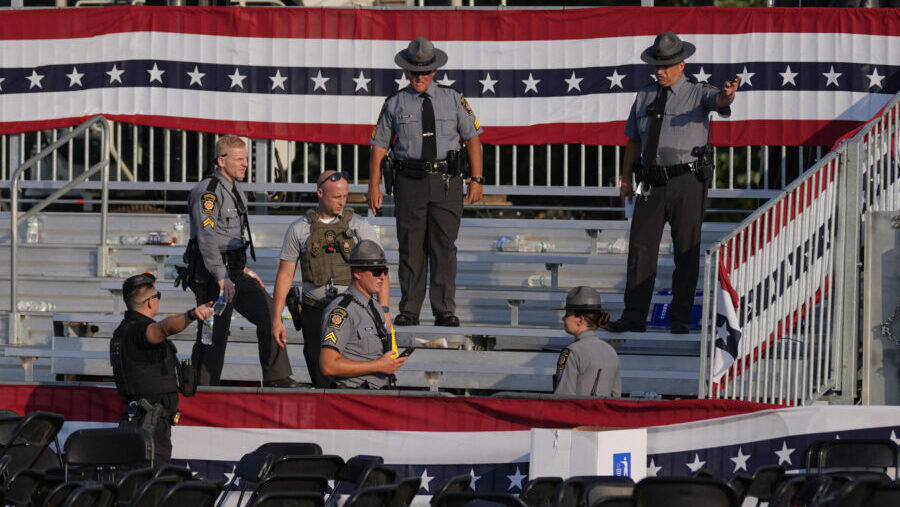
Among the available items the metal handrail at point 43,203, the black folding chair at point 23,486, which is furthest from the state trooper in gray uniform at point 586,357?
the metal handrail at point 43,203

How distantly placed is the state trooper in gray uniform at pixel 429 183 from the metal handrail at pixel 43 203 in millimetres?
3373

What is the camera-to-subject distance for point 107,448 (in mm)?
9016

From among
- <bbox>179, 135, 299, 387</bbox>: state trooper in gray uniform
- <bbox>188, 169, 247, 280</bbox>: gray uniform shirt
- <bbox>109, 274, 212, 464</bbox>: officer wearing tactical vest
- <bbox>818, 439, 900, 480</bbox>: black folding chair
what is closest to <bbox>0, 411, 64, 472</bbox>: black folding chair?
<bbox>109, 274, 212, 464</bbox>: officer wearing tactical vest

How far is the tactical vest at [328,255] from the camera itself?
10.4m

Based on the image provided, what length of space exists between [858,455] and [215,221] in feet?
14.4

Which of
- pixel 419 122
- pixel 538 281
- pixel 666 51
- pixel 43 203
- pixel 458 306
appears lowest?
pixel 458 306

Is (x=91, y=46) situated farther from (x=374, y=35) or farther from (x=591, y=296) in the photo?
(x=591, y=296)

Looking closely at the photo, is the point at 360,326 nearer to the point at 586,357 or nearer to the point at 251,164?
the point at 586,357

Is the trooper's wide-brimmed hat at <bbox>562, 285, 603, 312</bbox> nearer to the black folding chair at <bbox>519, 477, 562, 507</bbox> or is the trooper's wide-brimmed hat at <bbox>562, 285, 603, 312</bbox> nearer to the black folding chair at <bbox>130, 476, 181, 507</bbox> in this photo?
the black folding chair at <bbox>519, 477, 562, 507</bbox>

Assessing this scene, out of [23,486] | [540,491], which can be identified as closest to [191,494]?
[23,486]

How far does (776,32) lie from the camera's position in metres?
14.0

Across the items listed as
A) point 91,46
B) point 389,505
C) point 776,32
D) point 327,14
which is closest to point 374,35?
point 327,14

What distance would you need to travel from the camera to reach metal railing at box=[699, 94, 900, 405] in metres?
10.2

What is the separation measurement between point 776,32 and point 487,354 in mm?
4187
